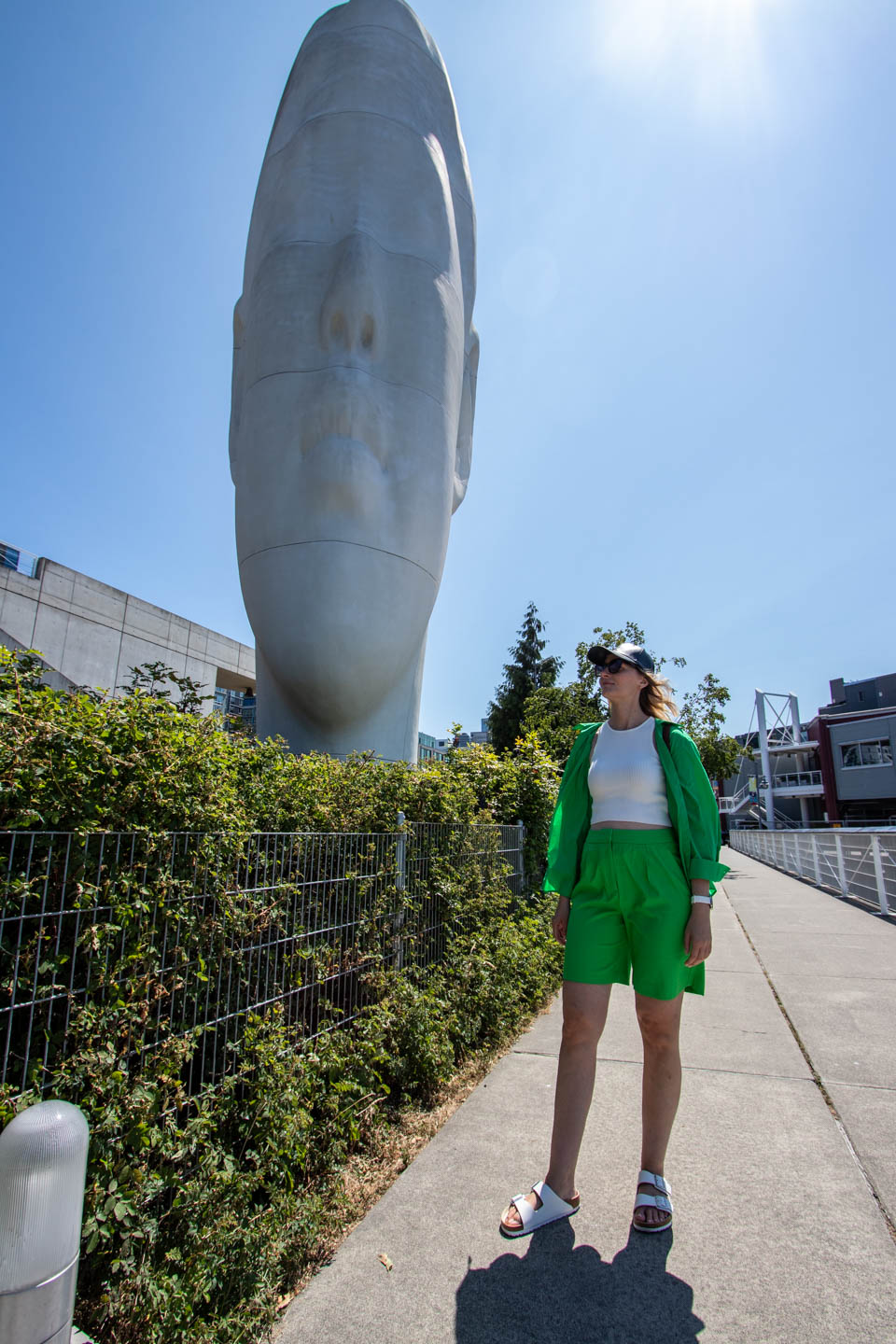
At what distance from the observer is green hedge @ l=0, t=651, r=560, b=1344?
1.73m

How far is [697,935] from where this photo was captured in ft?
7.13

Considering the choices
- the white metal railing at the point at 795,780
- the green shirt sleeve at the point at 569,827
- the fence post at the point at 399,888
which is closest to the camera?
the green shirt sleeve at the point at 569,827

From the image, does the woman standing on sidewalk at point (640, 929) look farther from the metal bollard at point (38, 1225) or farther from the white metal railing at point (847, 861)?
the white metal railing at point (847, 861)

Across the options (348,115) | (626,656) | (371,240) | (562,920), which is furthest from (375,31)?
(562,920)

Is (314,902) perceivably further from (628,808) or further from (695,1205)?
(695,1205)

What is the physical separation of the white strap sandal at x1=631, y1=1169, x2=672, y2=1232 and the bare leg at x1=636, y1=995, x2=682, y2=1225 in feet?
0.06

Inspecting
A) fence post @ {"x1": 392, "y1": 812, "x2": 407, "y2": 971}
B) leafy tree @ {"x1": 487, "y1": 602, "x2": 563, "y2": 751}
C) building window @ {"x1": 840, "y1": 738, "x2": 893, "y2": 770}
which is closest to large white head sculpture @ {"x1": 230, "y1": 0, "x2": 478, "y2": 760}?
fence post @ {"x1": 392, "y1": 812, "x2": 407, "y2": 971}

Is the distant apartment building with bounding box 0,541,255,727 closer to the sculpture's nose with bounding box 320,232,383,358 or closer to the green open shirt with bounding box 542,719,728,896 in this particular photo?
the sculpture's nose with bounding box 320,232,383,358

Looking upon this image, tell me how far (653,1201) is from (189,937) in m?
1.58

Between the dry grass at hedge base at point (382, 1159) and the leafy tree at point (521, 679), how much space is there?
33863 mm

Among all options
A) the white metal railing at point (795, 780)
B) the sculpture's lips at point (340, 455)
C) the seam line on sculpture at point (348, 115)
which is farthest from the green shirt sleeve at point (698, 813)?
the white metal railing at point (795, 780)

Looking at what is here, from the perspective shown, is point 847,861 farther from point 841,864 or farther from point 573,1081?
point 573,1081

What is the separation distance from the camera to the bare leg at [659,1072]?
218cm

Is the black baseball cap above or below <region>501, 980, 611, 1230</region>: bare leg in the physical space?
above
